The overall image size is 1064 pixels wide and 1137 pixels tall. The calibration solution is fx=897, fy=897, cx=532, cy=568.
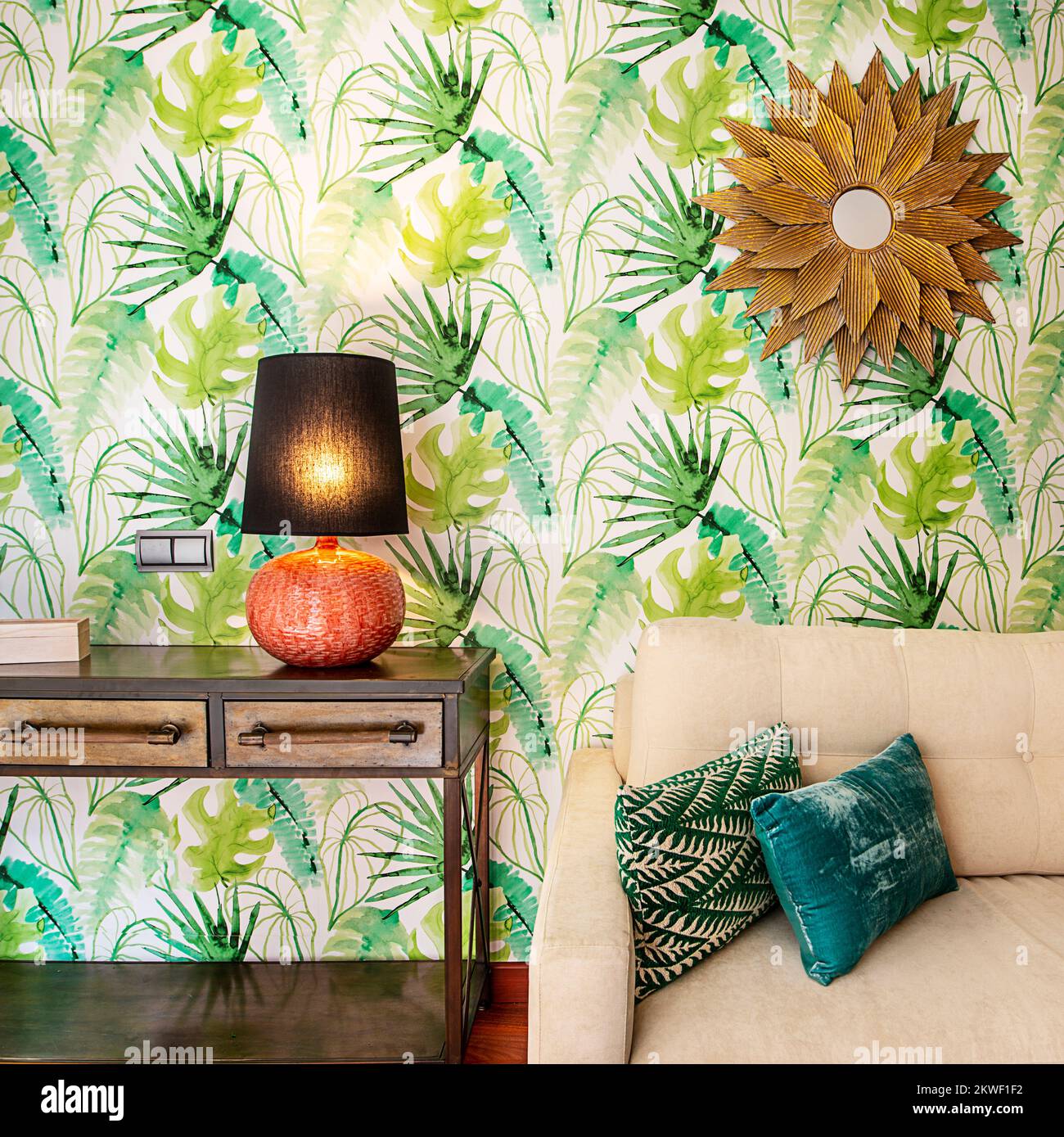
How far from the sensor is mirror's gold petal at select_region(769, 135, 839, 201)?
1979 millimetres

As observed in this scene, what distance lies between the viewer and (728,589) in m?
2.08

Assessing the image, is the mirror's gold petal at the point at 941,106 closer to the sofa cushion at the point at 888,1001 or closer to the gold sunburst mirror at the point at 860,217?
the gold sunburst mirror at the point at 860,217

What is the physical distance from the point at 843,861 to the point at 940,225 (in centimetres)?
143

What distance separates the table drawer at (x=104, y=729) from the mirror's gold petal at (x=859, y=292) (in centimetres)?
159

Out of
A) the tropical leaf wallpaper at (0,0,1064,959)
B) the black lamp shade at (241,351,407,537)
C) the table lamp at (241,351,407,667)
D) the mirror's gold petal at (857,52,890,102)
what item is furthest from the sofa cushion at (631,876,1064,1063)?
the mirror's gold petal at (857,52,890,102)

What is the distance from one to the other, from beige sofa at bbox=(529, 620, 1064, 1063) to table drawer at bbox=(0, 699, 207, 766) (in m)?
0.72

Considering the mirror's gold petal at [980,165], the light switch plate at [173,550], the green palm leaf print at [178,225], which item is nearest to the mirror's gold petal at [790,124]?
the mirror's gold petal at [980,165]

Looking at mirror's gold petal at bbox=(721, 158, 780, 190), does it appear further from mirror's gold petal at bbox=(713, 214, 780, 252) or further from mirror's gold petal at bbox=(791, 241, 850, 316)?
mirror's gold petal at bbox=(791, 241, 850, 316)

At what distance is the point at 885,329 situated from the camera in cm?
201

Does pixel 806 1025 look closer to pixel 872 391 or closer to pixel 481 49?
pixel 872 391

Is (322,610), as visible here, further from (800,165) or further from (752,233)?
(800,165)

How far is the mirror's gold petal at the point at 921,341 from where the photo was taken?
2.02 m
